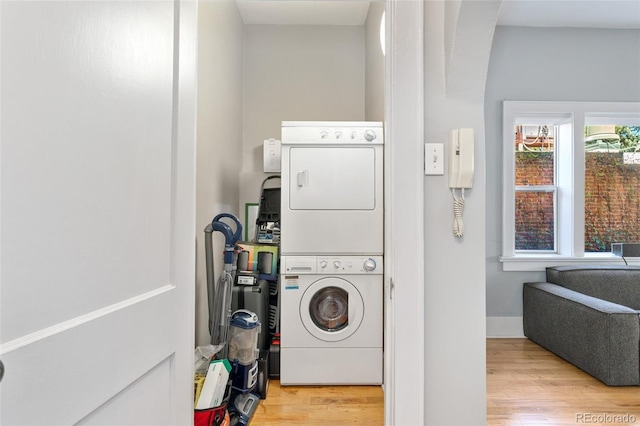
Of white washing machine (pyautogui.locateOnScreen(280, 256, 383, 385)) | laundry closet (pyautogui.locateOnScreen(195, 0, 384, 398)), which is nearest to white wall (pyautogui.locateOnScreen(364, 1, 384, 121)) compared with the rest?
laundry closet (pyautogui.locateOnScreen(195, 0, 384, 398))

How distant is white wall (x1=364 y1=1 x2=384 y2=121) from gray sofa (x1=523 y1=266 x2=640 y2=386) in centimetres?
197

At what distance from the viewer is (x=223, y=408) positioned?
1.84 meters

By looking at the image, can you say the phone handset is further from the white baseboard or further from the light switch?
the white baseboard

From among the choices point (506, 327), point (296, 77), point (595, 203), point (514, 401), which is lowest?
point (514, 401)

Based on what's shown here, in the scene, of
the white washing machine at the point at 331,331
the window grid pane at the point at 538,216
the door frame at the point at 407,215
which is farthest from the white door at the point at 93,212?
the window grid pane at the point at 538,216

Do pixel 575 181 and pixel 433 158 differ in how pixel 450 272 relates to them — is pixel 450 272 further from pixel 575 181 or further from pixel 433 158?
pixel 575 181

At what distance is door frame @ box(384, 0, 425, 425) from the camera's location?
4.12 feet

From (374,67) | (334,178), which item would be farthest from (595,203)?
(334,178)

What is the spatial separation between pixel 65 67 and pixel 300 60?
333 centimetres

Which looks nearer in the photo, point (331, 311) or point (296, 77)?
point (331, 311)

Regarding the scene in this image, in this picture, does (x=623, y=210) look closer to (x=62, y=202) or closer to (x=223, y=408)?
(x=223, y=408)

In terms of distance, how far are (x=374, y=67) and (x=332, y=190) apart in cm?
124

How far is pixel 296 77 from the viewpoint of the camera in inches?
145

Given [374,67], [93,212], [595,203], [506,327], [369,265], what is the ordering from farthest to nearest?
[595,203]
[506,327]
[374,67]
[369,265]
[93,212]
